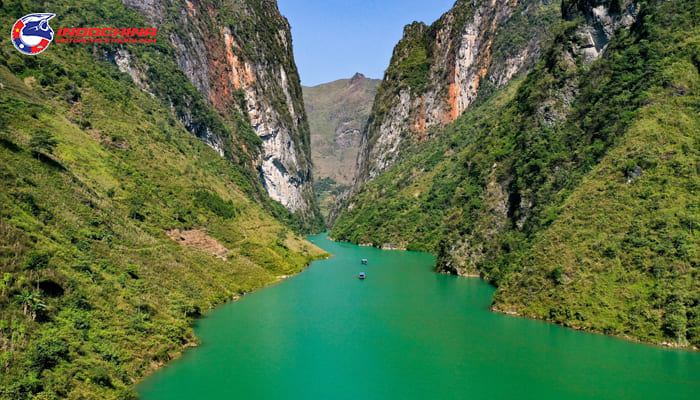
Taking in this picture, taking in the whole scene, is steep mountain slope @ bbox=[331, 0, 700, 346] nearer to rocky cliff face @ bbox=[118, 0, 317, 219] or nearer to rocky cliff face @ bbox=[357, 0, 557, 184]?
rocky cliff face @ bbox=[118, 0, 317, 219]

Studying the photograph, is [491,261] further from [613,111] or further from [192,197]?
[192,197]

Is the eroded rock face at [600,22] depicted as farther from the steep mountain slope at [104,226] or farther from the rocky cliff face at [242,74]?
the rocky cliff face at [242,74]

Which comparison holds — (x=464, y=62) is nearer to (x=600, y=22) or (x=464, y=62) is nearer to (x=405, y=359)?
(x=600, y=22)

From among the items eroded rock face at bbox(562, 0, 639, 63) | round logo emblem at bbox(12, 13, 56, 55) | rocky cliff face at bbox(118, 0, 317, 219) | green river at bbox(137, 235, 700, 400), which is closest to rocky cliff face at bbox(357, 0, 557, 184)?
rocky cliff face at bbox(118, 0, 317, 219)

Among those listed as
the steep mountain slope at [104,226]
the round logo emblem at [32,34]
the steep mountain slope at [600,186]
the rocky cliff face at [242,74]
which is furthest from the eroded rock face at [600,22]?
the rocky cliff face at [242,74]

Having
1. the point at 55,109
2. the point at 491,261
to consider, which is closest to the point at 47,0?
the point at 55,109
